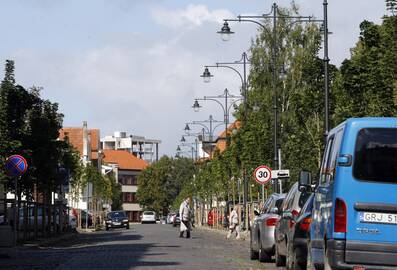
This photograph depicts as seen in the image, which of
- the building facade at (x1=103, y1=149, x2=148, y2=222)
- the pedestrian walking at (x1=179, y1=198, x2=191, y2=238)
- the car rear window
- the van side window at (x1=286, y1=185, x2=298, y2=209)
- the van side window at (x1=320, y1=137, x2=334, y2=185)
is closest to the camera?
the van side window at (x1=320, y1=137, x2=334, y2=185)

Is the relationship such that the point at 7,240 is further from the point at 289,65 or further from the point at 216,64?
the point at 289,65

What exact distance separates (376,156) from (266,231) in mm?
11437

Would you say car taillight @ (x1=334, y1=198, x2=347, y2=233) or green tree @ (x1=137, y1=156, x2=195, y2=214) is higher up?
green tree @ (x1=137, y1=156, x2=195, y2=214)

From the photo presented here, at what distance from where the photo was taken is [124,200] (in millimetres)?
191375

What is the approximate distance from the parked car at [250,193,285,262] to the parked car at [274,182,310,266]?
4.21ft

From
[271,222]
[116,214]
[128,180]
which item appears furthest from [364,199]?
[128,180]

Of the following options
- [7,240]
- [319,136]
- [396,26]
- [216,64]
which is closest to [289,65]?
[216,64]

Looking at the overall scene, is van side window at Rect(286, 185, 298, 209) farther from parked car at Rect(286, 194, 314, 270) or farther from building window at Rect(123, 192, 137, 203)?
building window at Rect(123, 192, 137, 203)

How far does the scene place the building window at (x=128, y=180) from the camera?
19575 cm

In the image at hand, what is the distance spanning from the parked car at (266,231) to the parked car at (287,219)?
1.28 metres

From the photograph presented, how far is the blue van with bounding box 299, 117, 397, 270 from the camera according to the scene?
12.6 meters

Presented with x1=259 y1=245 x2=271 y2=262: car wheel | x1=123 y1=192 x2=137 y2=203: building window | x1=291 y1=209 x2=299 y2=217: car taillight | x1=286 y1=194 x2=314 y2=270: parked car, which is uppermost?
x1=123 y1=192 x2=137 y2=203: building window

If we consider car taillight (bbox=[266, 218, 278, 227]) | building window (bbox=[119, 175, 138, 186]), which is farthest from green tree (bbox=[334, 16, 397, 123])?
building window (bbox=[119, 175, 138, 186])

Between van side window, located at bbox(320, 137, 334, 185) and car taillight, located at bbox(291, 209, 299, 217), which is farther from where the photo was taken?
car taillight, located at bbox(291, 209, 299, 217)
